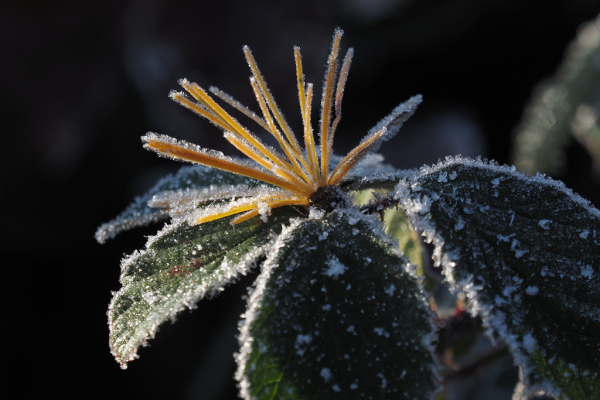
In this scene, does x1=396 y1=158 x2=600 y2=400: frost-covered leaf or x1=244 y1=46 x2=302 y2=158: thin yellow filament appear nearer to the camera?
x1=396 y1=158 x2=600 y2=400: frost-covered leaf

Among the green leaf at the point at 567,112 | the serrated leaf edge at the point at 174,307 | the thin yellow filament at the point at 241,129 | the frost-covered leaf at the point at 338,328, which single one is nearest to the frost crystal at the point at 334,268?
the frost-covered leaf at the point at 338,328

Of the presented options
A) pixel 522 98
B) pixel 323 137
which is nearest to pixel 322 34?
pixel 522 98

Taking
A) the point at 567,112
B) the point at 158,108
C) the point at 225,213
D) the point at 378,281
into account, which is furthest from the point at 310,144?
the point at 158,108

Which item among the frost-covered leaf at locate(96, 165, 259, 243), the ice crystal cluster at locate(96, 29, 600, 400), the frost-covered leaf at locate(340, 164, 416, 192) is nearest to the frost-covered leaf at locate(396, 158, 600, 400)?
the ice crystal cluster at locate(96, 29, 600, 400)

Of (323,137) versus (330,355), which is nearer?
(330,355)

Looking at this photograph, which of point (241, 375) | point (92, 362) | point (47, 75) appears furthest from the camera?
point (47, 75)

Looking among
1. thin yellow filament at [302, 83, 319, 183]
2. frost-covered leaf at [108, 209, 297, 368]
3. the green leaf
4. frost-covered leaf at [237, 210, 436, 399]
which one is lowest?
frost-covered leaf at [237, 210, 436, 399]

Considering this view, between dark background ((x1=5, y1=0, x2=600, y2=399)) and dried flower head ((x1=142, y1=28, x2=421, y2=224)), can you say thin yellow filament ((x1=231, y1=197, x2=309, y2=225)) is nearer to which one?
dried flower head ((x1=142, y1=28, x2=421, y2=224))

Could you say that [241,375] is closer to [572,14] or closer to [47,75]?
[47,75]
